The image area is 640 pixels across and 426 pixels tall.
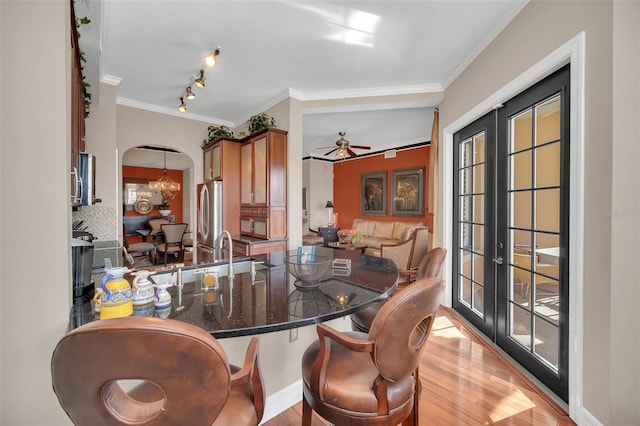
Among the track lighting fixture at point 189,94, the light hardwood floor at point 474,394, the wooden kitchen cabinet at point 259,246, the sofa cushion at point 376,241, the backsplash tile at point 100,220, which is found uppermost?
the track lighting fixture at point 189,94

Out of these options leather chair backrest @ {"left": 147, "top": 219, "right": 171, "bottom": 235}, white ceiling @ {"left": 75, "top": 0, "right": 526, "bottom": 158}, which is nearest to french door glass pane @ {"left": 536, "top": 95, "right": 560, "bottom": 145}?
white ceiling @ {"left": 75, "top": 0, "right": 526, "bottom": 158}

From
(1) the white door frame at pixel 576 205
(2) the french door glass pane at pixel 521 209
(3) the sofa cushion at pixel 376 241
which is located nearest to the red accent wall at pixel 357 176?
(3) the sofa cushion at pixel 376 241

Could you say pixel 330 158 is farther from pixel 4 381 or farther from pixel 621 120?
pixel 4 381

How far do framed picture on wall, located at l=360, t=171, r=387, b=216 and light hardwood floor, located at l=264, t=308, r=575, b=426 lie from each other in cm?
465

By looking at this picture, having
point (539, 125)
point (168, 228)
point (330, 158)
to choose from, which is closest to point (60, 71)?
point (539, 125)

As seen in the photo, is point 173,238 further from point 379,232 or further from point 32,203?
point 32,203

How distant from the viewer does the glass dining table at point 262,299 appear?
1.02 m

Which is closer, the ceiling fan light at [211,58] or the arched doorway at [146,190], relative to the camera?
the ceiling fan light at [211,58]

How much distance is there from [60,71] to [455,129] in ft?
11.3

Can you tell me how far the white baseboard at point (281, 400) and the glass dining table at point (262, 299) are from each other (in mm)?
763

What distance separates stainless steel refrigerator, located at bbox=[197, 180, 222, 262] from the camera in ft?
13.1

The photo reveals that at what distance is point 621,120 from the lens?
142cm

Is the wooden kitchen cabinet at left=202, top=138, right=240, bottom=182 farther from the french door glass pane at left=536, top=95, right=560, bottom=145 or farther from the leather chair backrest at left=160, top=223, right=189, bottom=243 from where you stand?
the french door glass pane at left=536, top=95, right=560, bottom=145

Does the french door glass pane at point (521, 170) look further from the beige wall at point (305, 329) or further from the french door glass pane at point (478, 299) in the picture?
the french door glass pane at point (478, 299)
